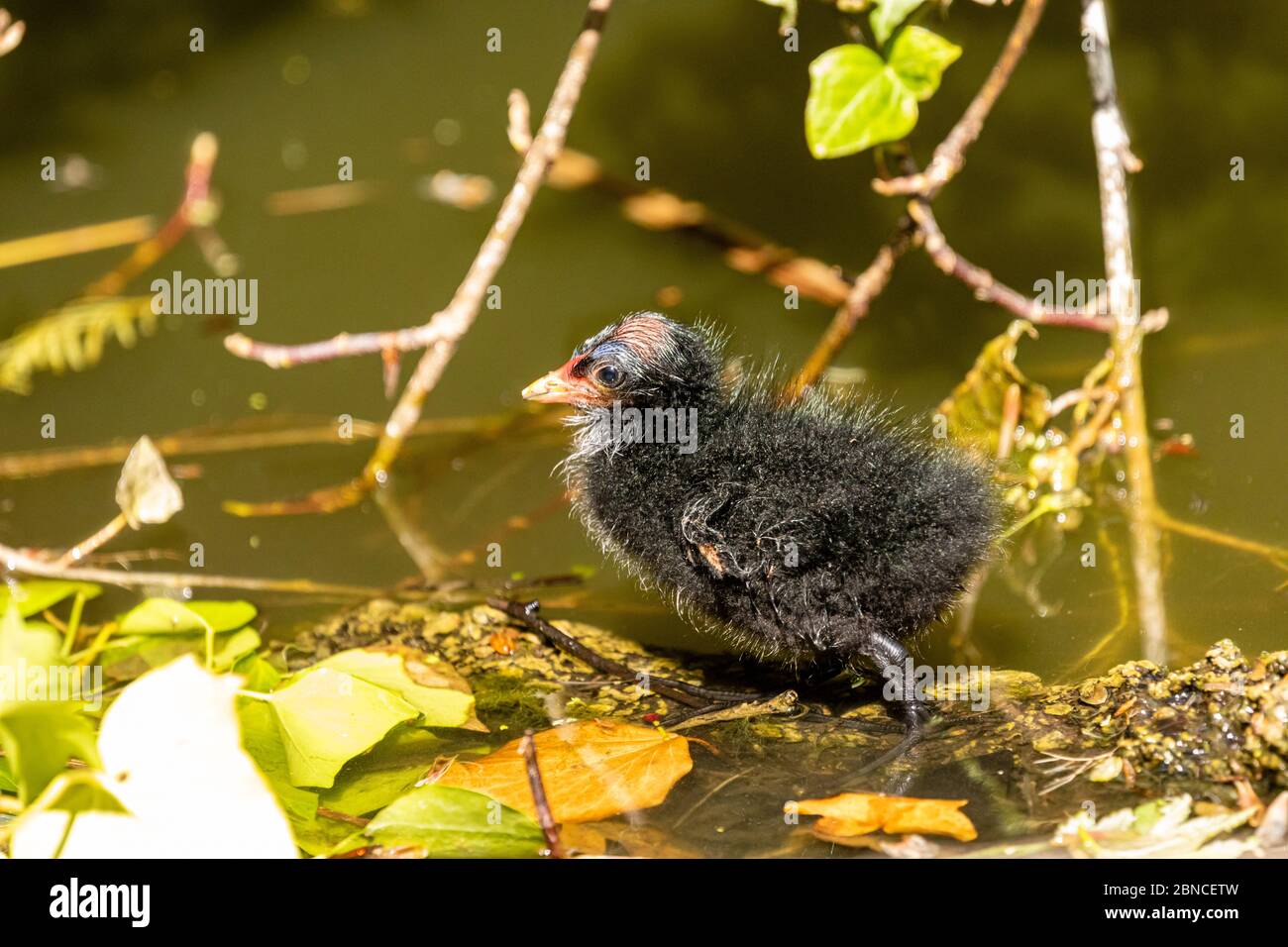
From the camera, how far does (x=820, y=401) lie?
287 cm

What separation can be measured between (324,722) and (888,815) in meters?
1.20

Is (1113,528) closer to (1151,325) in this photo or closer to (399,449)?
(1151,325)

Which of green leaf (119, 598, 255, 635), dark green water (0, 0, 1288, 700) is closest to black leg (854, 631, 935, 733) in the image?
dark green water (0, 0, 1288, 700)

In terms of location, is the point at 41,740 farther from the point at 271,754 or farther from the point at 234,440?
the point at 234,440

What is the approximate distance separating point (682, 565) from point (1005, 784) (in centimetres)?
87

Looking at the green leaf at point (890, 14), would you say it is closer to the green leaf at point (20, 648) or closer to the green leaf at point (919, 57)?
the green leaf at point (919, 57)

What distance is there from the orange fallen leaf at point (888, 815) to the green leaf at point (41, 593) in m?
2.21

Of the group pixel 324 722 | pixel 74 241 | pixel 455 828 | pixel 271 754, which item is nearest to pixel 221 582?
pixel 271 754

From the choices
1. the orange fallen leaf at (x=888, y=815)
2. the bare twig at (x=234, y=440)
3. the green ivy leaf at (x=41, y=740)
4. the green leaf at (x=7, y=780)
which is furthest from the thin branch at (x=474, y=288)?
the orange fallen leaf at (x=888, y=815)

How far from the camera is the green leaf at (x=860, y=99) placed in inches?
126

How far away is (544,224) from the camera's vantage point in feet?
16.4

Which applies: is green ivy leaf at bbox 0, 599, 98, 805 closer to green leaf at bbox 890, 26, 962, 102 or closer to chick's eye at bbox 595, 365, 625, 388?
chick's eye at bbox 595, 365, 625, 388

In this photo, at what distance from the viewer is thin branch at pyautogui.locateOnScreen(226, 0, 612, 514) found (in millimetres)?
3590
